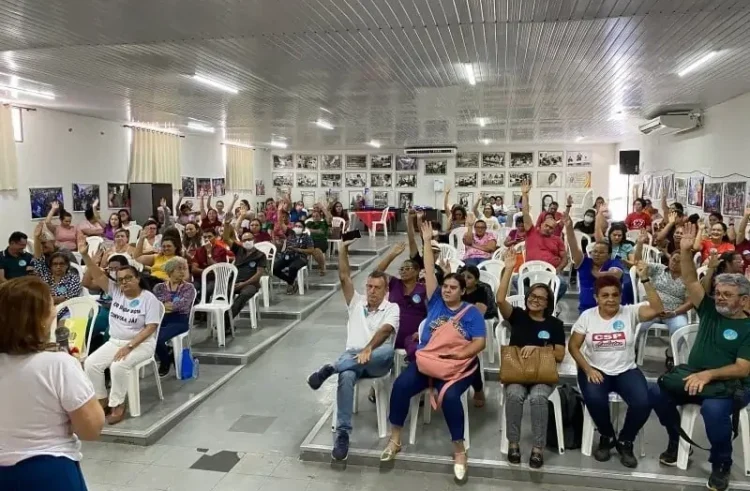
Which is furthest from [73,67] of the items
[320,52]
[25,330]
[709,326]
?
[709,326]

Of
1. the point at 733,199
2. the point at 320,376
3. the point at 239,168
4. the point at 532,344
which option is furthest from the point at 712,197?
the point at 239,168

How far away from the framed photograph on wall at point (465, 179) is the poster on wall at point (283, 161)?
18.2ft

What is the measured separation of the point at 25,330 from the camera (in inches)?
66.5

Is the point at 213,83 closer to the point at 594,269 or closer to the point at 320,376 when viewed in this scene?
the point at 320,376

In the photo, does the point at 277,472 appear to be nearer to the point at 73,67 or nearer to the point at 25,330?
the point at 25,330

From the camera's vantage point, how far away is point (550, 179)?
57.8ft

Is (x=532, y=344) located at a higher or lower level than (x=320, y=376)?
higher

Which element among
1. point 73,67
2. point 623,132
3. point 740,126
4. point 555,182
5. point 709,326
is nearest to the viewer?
point 709,326

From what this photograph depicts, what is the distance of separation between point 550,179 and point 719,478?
50.5 ft

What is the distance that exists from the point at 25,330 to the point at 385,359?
93.1 inches

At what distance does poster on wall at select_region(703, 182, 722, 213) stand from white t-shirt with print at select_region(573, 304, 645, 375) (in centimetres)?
624

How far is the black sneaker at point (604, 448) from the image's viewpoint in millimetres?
3322

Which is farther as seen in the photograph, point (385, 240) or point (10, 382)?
point (385, 240)

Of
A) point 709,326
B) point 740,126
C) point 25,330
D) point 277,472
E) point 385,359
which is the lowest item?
point 277,472
